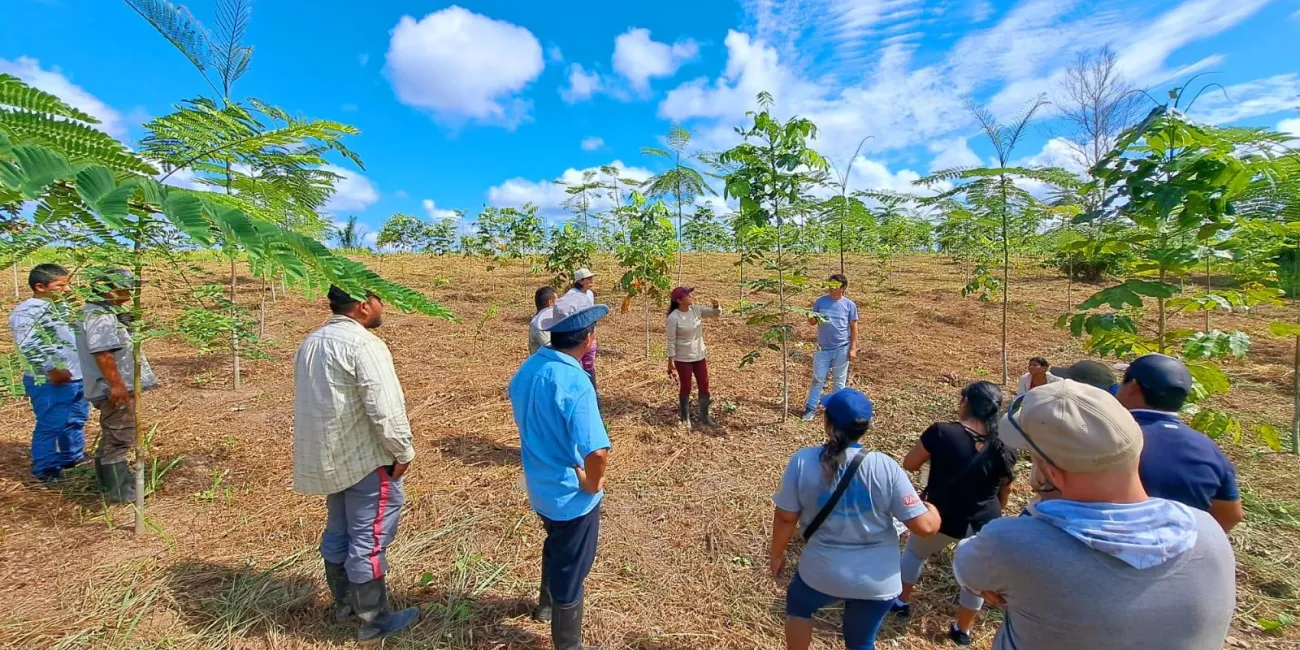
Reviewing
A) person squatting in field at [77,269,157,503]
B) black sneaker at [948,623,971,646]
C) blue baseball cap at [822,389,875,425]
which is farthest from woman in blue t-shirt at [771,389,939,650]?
person squatting in field at [77,269,157,503]

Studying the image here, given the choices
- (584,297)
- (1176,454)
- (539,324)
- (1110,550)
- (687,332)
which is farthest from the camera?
(687,332)

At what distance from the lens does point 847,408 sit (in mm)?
2217

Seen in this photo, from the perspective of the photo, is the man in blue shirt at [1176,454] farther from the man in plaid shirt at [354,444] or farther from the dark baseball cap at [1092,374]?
the man in plaid shirt at [354,444]

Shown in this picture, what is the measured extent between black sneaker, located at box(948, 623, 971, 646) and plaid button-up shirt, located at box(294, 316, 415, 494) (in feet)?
10.9

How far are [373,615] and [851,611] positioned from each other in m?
2.56

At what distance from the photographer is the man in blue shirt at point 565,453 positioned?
249 cm

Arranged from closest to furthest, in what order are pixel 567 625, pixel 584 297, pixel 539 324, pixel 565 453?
pixel 565 453, pixel 567 625, pixel 539 324, pixel 584 297

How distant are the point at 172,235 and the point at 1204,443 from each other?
5166 millimetres

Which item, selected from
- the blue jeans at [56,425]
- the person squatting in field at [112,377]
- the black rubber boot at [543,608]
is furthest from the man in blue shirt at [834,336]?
the blue jeans at [56,425]

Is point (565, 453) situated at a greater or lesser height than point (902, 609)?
greater

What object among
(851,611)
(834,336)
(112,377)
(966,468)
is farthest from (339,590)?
(834,336)

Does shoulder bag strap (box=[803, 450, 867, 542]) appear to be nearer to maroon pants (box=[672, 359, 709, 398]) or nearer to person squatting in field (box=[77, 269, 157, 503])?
maroon pants (box=[672, 359, 709, 398])

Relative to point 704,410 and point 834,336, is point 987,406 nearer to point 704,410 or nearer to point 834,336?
point 834,336

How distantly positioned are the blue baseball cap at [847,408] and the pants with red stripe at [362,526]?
2407 millimetres
